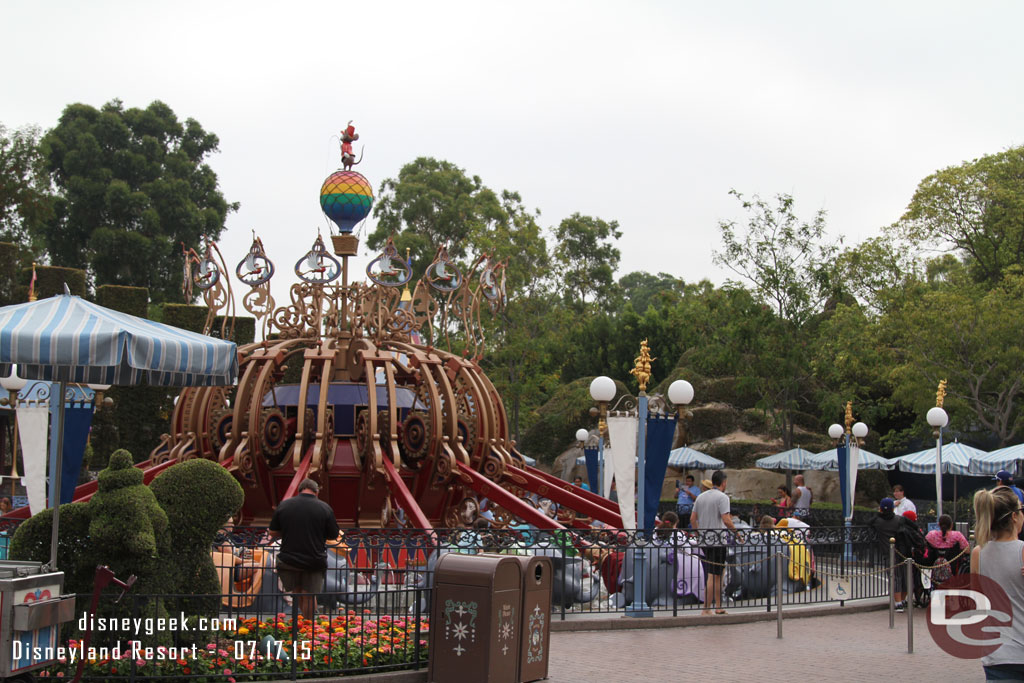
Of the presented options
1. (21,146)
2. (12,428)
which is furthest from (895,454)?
(21,146)

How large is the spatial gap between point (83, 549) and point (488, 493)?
23.8 feet

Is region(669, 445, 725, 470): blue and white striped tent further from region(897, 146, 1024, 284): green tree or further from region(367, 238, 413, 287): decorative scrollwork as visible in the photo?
region(367, 238, 413, 287): decorative scrollwork

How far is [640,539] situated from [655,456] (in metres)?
1.03

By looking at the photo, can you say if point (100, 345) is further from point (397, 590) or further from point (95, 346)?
point (397, 590)

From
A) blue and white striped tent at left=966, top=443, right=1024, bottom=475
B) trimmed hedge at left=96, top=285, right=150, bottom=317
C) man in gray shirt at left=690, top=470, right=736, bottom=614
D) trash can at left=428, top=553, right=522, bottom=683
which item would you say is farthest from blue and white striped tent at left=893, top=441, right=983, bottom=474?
trimmed hedge at left=96, top=285, right=150, bottom=317

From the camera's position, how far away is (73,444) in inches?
466

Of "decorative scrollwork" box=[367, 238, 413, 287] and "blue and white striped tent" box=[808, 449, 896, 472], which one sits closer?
"decorative scrollwork" box=[367, 238, 413, 287]

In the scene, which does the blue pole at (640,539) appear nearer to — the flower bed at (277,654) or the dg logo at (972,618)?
the dg logo at (972,618)

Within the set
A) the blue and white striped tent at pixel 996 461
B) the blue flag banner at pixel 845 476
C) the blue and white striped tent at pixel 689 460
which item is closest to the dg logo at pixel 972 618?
the blue flag banner at pixel 845 476

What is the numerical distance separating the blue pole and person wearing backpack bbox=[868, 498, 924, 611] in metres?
3.51

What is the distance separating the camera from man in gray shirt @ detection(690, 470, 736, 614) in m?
12.6

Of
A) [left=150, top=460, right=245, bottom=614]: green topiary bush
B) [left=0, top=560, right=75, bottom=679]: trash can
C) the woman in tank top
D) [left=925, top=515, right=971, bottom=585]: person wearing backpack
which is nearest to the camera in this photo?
the woman in tank top

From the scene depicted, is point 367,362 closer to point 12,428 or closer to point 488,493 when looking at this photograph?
point 488,493

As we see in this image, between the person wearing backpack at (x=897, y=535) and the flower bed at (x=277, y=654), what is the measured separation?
761cm
